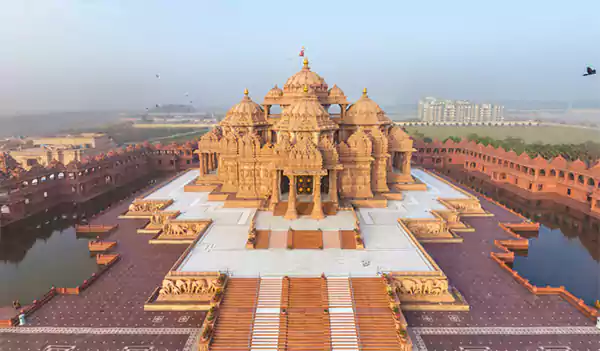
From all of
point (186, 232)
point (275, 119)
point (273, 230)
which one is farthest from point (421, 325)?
point (275, 119)

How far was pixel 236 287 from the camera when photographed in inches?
796

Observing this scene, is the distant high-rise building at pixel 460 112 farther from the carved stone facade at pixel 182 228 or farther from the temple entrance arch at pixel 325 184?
the carved stone facade at pixel 182 228

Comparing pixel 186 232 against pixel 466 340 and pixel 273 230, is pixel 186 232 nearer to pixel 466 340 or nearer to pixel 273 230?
pixel 273 230

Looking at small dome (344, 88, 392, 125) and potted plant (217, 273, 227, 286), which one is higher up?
small dome (344, 88, 392, 125)

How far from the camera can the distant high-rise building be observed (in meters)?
140

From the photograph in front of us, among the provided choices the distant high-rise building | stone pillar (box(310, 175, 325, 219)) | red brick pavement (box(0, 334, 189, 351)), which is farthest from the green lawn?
red brick pavement (box(0, 334, 189, 351))

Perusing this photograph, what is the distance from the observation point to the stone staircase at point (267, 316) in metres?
17.1

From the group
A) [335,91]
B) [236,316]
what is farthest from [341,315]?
[335,91]

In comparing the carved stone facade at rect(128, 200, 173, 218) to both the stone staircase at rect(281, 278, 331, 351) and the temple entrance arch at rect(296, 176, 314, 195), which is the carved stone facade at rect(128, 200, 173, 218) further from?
the stone staircase at rect(281, 278, 331, 351)

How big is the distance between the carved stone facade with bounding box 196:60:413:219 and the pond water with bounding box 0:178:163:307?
46.7ft

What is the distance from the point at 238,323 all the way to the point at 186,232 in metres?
14.6

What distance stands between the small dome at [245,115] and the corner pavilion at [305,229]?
4.8 inches

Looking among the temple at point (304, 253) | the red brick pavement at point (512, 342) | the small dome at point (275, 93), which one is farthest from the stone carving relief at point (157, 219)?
the red brick pavement at point (512, 342)

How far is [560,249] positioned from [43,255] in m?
42.5
